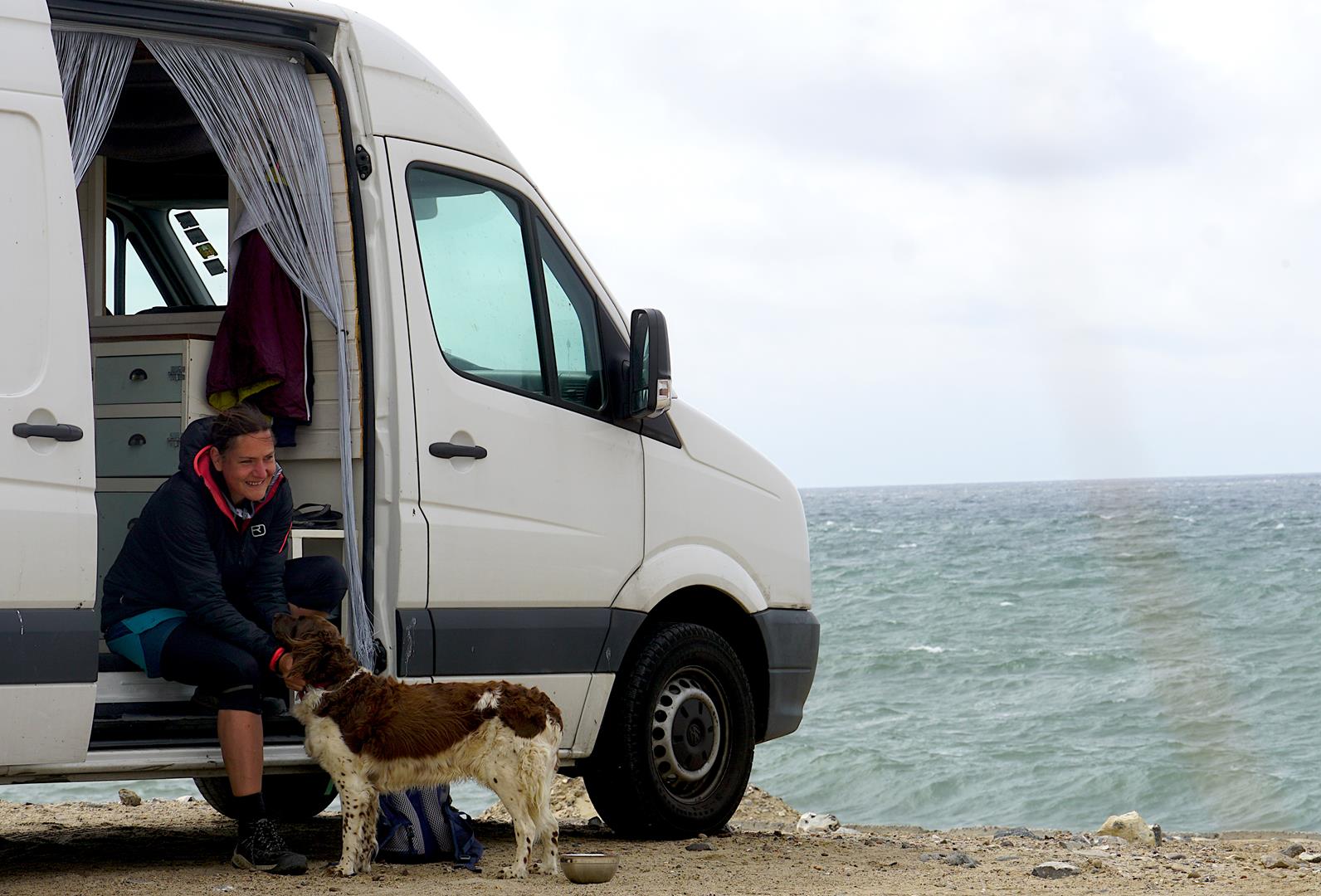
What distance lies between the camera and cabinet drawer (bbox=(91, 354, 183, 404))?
6273 millimetres

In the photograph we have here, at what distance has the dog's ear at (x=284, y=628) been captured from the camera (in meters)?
5.62

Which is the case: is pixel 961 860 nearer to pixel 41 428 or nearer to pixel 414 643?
pixel 414 643

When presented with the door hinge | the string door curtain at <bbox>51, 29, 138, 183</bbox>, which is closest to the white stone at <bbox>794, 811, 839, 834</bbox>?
the door hinge

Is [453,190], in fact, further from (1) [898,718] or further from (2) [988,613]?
(2) [988,613]

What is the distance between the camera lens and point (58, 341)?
506 cm

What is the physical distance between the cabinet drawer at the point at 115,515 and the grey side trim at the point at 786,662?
251cm

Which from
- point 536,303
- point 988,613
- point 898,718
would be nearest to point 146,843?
point 536,303

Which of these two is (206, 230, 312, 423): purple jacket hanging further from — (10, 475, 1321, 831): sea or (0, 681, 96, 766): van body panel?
(10, 475, 1321, 831): sea

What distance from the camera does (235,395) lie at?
6141 mm

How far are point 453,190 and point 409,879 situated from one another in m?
2.49

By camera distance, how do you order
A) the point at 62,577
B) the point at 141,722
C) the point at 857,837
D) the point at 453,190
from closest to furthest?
1. the point at 62,577
2. the point at 141,722
3. the point at 453,190
4. the point at 857,837

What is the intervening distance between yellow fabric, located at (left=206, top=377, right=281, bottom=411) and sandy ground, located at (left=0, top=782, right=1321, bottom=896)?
5.42 ft

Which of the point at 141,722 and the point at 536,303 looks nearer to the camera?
the point at 141,722

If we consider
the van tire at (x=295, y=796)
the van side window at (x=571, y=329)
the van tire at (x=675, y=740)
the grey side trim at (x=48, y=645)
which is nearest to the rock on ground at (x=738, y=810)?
the van tire at (x=295, y=796)
